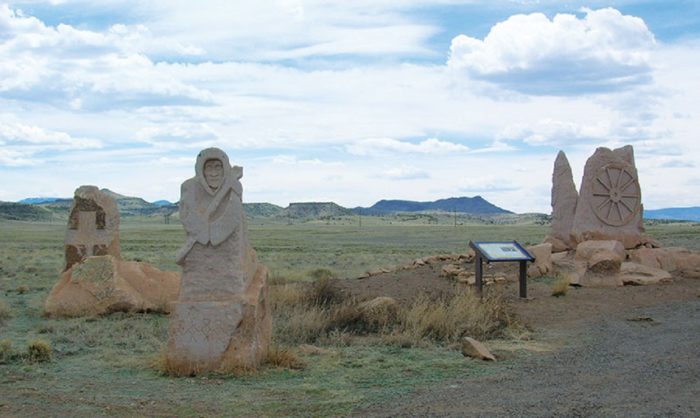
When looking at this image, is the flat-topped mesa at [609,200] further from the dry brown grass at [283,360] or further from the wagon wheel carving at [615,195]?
the dry brown grass at [283,360]

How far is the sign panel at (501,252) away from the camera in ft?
52.6

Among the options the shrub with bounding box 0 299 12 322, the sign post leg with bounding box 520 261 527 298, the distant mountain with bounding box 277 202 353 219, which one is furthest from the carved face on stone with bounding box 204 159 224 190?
the distant mountain with bounding box 277 202 353 219

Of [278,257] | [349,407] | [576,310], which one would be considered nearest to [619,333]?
[576,310]

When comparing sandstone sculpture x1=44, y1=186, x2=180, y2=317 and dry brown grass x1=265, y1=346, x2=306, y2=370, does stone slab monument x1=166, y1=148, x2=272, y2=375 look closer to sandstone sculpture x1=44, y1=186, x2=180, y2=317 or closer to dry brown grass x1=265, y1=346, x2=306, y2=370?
dry brown grass x1=265, y1=346, x2=306, y2=370

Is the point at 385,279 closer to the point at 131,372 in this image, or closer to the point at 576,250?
the point at 576,250

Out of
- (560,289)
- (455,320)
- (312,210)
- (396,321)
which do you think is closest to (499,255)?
(560,289)

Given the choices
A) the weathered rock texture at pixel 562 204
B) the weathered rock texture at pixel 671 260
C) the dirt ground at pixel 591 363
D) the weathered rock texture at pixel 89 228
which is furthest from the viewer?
the weathered rock texture at pixel 562 204

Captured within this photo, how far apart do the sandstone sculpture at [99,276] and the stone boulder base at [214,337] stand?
5.87 metres

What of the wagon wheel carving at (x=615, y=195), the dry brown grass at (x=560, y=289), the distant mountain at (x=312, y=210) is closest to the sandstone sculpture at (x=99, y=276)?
the dry brown grass at (x=560, y=289)

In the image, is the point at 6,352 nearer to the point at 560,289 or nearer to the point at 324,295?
the point at 324,295

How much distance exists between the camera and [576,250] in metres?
21.3

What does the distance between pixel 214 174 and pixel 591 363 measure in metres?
5.14

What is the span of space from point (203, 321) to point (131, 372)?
42.7 inches

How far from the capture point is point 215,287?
10.2 meters
